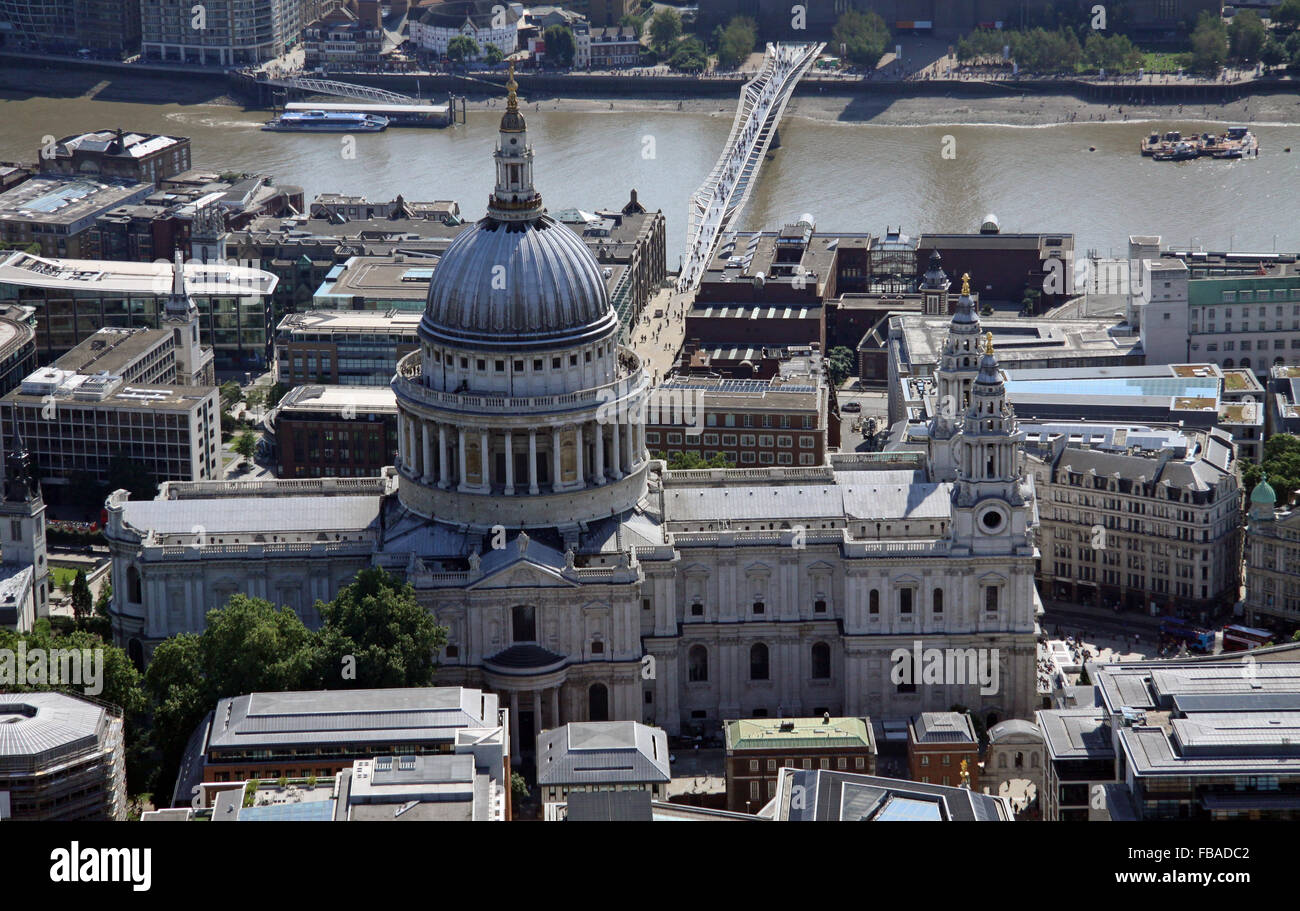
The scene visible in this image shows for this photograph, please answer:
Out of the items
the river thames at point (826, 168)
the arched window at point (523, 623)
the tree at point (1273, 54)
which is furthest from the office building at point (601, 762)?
the tree at point (1273, 54)

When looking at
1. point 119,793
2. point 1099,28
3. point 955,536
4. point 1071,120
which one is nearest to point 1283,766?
point 955,536

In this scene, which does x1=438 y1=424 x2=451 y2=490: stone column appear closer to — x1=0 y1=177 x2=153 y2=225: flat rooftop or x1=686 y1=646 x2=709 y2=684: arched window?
x1=686 y1=646 x2=709 y2=684: arched window

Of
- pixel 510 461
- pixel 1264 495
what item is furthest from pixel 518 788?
pixel 1264 495

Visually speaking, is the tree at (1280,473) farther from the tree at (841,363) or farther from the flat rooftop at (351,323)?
the flat rooftop at (351,323)

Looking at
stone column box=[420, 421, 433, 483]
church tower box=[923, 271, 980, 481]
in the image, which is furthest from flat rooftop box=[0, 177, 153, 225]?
church tower box=[923, 271, 980, 481]

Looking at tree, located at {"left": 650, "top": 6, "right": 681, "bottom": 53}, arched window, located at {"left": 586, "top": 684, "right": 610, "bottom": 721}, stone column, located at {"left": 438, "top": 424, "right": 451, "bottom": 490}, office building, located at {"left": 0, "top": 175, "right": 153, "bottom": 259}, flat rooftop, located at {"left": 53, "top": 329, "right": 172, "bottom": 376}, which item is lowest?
arched window, located at {"left": 586, "top": 684, "right": 610, "bottom": 721}

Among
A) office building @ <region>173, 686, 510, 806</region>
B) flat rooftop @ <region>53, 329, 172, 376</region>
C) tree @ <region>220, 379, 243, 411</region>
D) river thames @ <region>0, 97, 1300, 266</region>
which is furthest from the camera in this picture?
river thames @ <region>0, 97, 1300, 266</region>

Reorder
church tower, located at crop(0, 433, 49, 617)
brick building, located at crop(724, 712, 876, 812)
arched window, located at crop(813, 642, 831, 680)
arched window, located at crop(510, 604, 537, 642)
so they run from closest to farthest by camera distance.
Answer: brick building, located at crop(724, 712, 876, 812), arched window, located at crop(510, 604, 537, 642), arched window, located at crop(813, 642, 831, 680), church tower, located at crop(0, 433, 49, 617)
